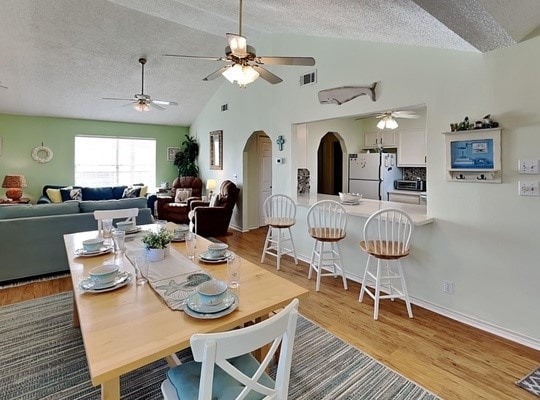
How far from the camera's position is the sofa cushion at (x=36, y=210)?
348cm

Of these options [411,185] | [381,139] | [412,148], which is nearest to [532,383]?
[411,185]

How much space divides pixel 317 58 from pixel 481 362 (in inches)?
146

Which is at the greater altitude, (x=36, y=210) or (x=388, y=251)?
(x=36, y=210)

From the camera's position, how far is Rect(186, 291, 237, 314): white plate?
130 centimetres

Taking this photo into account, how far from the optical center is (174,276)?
1712 mm

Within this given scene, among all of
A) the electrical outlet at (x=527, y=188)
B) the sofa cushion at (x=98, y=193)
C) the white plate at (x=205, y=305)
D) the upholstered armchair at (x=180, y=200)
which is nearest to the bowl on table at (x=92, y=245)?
the white plate at (x=205, y=305)

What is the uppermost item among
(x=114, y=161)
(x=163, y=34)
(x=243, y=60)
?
(x=163, y=34)

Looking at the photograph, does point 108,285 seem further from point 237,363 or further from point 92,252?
point 237,363

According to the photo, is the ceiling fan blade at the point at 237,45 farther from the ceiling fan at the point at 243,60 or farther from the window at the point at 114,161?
the window at the point at 114,161

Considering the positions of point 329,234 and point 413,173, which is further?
point 413,173

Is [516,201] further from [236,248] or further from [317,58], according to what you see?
[236,248]

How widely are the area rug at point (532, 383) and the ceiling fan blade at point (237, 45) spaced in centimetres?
302

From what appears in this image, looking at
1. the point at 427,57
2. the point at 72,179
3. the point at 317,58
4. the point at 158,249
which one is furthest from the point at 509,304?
the point at 72,179

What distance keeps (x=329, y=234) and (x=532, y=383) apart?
2021 mm
